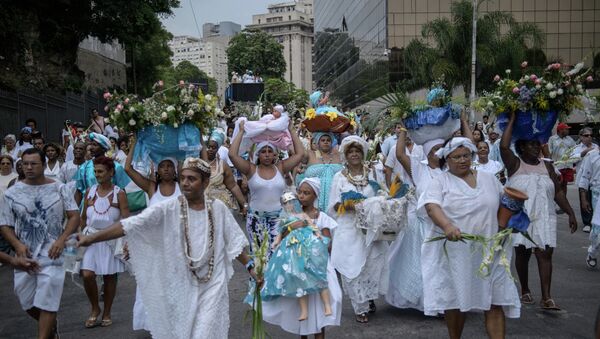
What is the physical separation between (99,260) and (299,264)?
9.06 feet

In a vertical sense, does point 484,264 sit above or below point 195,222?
below

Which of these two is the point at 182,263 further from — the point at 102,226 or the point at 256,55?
the point at 256,55

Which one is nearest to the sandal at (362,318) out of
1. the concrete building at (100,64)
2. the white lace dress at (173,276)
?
the white lace dress at (173,276)

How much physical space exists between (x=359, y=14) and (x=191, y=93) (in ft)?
232

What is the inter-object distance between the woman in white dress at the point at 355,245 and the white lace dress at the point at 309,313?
155cm

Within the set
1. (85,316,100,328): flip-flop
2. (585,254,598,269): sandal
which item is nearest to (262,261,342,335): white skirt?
(85,316,100,328): flip-flop

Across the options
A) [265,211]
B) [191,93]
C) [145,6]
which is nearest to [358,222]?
[265,211]

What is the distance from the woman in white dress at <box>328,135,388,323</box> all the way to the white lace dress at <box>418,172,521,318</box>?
1.92 m

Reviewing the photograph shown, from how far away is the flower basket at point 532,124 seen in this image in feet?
25.0

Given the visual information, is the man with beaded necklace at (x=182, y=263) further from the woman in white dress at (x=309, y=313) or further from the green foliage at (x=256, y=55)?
the green foliage at (x=256, y=55)

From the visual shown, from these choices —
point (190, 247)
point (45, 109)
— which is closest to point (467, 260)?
point (190, 247)

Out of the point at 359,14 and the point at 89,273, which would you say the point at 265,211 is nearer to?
the point at 89,273

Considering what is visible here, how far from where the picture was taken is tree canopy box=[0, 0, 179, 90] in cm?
2356

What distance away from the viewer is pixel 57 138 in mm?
24172
